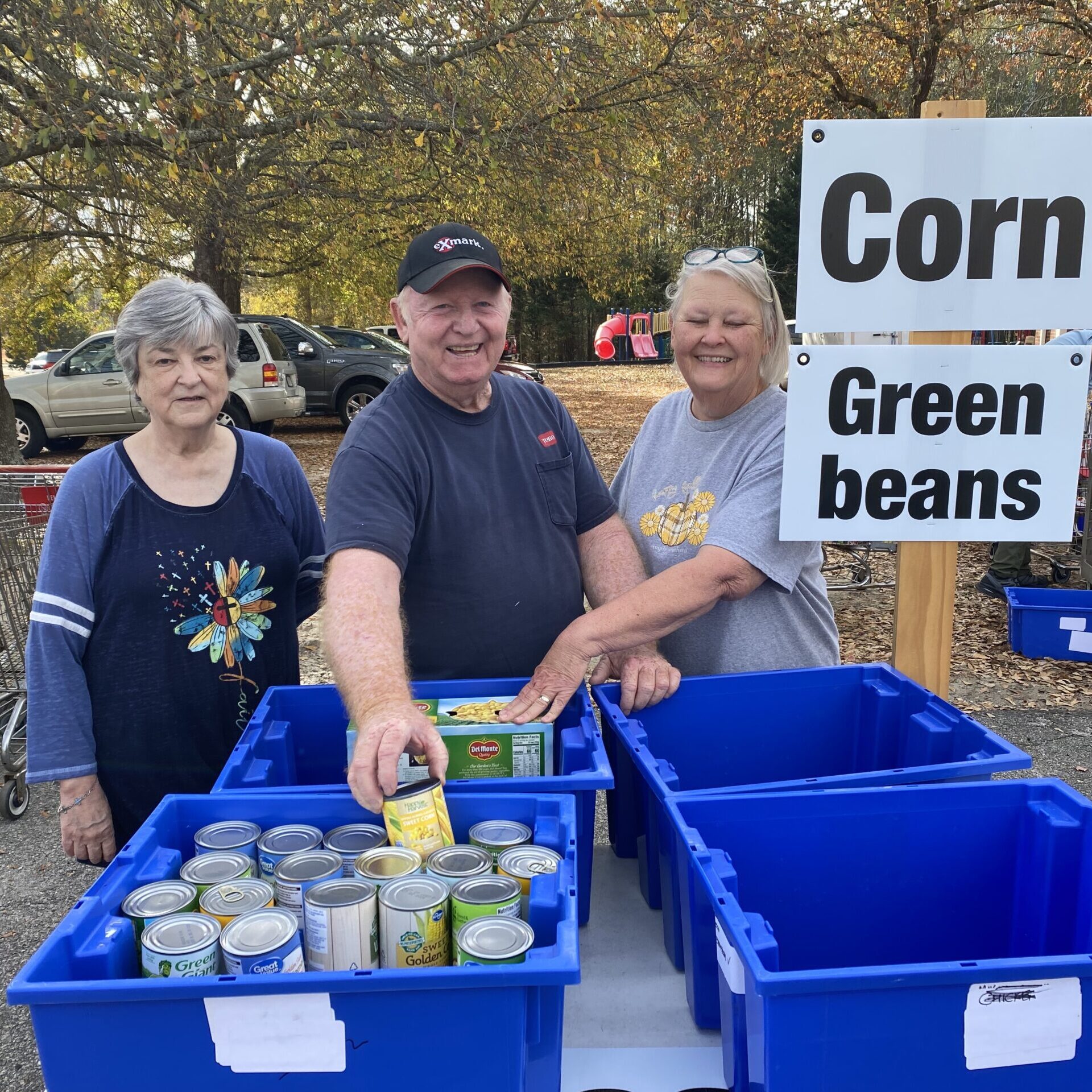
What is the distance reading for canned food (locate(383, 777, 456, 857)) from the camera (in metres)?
1.48

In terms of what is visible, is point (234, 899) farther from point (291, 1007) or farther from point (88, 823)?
point (88, 823)

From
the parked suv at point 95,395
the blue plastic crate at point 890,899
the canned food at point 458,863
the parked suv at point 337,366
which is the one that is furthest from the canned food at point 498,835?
the parked suv at point 337,366

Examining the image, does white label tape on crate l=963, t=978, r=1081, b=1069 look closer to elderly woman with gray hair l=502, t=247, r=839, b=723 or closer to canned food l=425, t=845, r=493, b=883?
canned food l=425, t=845, r=493, b=883

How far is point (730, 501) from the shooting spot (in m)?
2.18

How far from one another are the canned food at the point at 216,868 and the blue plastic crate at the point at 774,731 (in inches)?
30.8

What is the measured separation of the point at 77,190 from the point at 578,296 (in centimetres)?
2683

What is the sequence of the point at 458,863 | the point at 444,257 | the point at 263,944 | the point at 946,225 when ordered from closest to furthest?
the point at 263,944
the point at 458,863
the point at 946,225
the point at 444,257

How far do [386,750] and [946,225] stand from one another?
154 centimetres

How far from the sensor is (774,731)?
2.23 metres

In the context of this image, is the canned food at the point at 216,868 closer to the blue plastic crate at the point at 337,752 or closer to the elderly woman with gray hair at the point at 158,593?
the blue plastic crate at the point at 337,752

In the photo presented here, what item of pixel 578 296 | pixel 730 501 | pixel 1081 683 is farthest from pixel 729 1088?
pixel 578 296

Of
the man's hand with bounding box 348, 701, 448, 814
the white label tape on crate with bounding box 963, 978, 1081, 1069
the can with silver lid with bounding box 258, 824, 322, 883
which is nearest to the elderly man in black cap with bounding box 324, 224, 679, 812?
the man's hand with bounding box 348, 701, 448, 814

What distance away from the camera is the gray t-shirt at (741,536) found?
2148 millimetres

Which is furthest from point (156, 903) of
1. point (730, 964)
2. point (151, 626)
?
point (151, 626)
